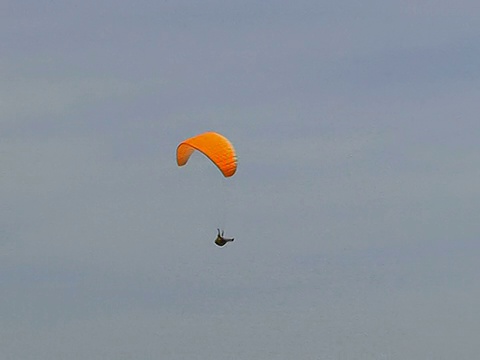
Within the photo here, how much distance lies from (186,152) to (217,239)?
17.8 feet

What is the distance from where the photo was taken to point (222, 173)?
10044 centimetres

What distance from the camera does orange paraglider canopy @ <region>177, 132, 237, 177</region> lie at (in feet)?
331

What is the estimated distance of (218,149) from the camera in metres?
101

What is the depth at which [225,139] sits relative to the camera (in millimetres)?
101438

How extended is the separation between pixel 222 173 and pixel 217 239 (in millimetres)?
6042

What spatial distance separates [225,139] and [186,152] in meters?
5.10

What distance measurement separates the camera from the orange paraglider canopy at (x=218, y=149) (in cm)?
10081

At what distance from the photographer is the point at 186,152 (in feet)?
348

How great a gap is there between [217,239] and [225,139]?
22.3ft

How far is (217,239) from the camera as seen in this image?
105 metres

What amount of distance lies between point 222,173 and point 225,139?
2153mm

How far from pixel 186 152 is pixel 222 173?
603cm
